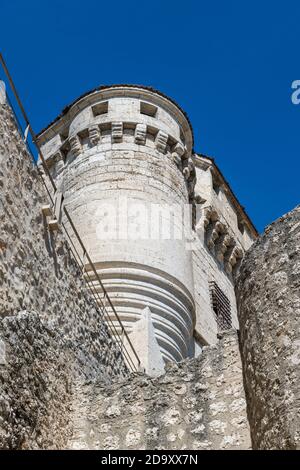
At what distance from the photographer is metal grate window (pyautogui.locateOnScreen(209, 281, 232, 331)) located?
15.4 meters

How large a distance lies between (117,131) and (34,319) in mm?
→ 7358

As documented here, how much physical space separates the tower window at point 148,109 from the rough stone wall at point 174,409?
800 cm

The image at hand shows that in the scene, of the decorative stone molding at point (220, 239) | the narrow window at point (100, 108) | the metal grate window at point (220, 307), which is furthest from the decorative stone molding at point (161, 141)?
the decorative stone molding at point (220, 239)

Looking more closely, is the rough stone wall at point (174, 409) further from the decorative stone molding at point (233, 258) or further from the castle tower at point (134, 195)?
the decorative stone molding at point (233, 258)

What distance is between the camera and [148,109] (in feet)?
43.6

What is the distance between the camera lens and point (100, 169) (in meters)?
12.1

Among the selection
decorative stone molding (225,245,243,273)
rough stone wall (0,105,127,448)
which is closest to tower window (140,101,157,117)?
decorative stone molding (225,245,243,273)

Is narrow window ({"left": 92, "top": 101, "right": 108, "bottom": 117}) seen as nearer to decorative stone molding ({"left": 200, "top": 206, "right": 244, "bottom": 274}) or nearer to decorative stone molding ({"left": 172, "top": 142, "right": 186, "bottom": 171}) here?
decorative stone molding ({"left": 172, "top": 142, "right": 186, "bottom": 171})

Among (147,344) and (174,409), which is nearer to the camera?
(174,409)

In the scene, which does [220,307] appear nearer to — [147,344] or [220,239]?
[220,239]

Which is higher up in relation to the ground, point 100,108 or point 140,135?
point 100,108

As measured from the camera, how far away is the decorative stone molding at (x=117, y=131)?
12547 mm

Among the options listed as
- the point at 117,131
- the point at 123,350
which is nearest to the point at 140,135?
the point at 117,131
